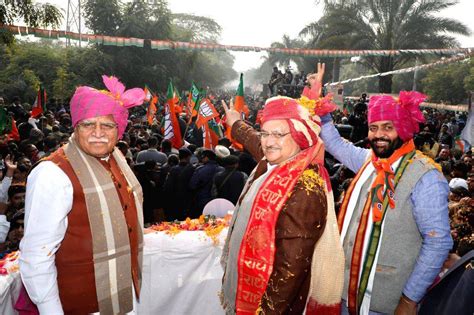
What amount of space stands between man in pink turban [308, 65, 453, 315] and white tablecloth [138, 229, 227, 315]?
1.57 meters

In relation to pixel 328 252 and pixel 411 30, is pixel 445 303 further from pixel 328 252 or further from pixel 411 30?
pixel 411 30

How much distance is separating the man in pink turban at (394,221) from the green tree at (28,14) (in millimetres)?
10524

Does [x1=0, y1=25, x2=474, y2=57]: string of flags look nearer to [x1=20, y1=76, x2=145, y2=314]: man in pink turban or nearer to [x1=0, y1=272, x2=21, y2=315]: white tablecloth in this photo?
[x1=0, y1=272, x2=21, y2=315]: white tablecloth

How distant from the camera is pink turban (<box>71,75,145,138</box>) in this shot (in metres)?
2.50

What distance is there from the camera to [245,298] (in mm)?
2479

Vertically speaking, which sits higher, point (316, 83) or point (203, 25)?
point (203, 25)

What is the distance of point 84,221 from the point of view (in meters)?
2.40

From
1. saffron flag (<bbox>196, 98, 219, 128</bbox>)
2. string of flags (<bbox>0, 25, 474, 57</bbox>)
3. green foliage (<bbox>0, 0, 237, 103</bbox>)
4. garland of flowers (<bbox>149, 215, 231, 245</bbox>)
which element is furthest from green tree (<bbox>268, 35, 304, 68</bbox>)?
garland of flowers (<bbox>149, 215, 231, 245</bbox>)

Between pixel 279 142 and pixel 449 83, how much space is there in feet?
119

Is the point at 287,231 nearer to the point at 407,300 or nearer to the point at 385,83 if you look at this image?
the point at 407,300

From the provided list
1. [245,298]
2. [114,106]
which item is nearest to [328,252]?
[245,298]

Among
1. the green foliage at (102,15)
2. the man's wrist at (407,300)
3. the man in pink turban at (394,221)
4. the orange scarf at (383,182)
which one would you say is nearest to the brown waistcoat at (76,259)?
the man in pink turban at (394,221)

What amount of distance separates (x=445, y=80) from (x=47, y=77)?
2919 cm

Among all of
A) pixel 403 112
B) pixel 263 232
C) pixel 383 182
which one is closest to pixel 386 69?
pixel 403 112
